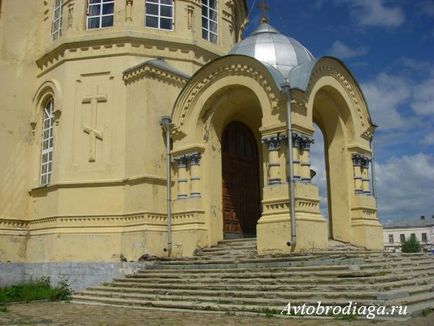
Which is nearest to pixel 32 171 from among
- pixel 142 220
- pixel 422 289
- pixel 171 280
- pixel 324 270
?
pixel 142 220

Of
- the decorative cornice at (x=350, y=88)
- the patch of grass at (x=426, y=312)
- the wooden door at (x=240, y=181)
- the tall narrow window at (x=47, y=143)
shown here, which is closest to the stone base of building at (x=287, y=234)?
the wooden door at (x=240, y=181)

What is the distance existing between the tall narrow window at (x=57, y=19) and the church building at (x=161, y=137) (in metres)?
0.08

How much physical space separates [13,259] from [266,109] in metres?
8.85

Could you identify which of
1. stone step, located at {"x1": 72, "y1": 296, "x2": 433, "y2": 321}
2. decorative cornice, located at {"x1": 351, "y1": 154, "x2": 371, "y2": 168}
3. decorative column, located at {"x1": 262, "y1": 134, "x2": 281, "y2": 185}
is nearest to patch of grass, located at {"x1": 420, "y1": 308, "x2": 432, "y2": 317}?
stone step, located at {"x1": 72, "y1": 296, "x2": 433, "y2": 321}

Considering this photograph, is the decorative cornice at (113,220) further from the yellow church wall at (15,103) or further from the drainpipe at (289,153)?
the drainpipe at (289,153)

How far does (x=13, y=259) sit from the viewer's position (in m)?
15.5

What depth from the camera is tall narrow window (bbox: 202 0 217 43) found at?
17.7 metres

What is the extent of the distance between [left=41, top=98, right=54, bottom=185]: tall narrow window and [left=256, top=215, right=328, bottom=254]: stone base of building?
24.4 ft

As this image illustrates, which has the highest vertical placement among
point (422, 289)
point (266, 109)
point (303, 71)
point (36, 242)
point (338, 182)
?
point (303, 71)

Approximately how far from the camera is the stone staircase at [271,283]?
8.77 m

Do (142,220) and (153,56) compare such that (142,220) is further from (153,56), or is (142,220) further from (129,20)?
(129,20)

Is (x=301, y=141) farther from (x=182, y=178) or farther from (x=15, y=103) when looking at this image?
(x=15, y=103)

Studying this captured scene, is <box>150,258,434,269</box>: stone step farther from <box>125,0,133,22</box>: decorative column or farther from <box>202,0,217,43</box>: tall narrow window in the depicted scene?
<box>202,0,217,43</box>: tall narrow window

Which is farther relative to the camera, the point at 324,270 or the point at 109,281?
the point at 109,281
